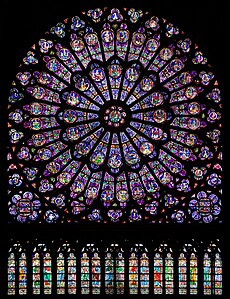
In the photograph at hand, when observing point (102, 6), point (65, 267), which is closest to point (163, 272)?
point (65, 267)

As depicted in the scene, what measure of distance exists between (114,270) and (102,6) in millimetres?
6470

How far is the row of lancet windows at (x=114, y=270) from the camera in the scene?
2775 cm

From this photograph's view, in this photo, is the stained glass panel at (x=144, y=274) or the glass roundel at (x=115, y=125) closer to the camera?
the stained glass panel at (x=144, y=274)

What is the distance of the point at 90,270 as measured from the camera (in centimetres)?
2780

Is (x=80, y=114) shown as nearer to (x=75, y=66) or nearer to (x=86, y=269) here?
(x=75, y=66)

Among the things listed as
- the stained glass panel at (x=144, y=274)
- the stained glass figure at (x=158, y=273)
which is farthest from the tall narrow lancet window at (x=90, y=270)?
the stained glass figure at (x=158, y=273)

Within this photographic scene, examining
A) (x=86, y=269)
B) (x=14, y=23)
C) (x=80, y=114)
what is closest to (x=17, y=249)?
(x=86, y=269)

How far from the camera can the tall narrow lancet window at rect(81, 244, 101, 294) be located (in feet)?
91.1

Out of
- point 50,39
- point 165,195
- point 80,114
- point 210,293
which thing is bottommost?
point 210,293

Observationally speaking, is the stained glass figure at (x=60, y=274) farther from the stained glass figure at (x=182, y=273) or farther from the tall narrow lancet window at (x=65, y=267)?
the stained glass figure at (x=182, y=273)

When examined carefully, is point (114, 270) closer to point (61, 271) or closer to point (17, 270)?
point (61, 271)

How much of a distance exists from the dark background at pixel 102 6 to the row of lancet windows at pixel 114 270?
0.29 metres

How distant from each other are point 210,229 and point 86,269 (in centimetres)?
308

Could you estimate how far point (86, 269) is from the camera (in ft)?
91.3
